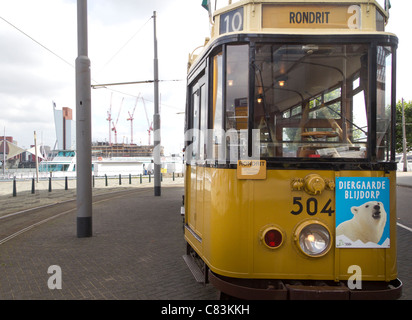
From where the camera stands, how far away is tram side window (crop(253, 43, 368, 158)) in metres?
3.23

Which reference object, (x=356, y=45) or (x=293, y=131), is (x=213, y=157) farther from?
(x=356, y=45)

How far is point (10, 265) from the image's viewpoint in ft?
17.5

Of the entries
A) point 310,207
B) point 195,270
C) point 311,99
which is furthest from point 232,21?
point 195,270

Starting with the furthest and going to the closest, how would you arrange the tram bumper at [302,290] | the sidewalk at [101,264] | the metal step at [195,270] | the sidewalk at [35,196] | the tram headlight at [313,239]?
the sidewalk at [35,196]
the sidewalk at [101,264]
the metal step at [195,270]
the tram headlight at [313,239]
the tram bumper at [302,290]

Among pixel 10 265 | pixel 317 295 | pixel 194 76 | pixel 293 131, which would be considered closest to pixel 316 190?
pixel 293 131

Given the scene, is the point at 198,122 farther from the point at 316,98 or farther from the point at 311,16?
the point at 311,16

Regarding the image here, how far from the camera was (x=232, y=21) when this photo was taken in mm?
3441

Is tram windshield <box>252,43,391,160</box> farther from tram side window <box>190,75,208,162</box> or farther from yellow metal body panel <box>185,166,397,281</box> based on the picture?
tram side window <box>190,75,208,162</box>

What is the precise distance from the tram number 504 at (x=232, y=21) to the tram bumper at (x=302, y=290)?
2319 mm

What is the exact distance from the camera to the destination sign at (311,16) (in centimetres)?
328

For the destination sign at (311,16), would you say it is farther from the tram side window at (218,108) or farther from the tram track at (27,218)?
the tram track at (27,218)

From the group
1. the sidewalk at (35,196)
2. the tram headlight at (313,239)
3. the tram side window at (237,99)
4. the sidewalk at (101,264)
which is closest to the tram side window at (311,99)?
the tram side window at (237,99)
